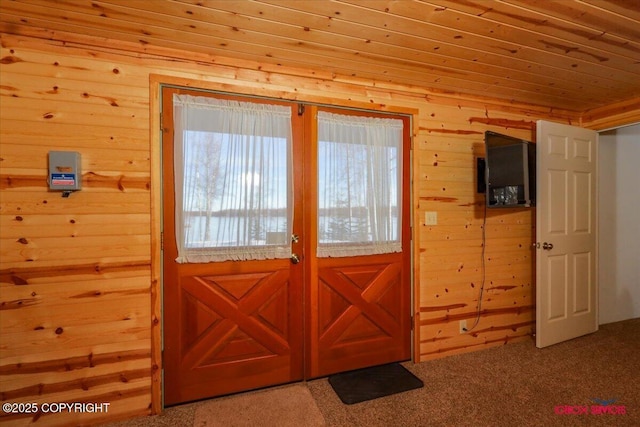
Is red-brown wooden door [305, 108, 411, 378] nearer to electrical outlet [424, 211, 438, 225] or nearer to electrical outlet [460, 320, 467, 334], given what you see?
electrical outlet [424, 211, 438, 225]

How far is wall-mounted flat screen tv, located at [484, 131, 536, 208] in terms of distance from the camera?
2.55 metres

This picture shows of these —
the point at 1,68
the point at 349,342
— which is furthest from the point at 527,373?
the point at 1,68

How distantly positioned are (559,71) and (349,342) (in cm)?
267

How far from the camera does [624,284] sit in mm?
3480

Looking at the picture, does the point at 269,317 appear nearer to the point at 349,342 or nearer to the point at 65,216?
the point at 349,342

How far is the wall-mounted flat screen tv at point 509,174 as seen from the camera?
100 inches

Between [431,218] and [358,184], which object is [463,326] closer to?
[431,218]

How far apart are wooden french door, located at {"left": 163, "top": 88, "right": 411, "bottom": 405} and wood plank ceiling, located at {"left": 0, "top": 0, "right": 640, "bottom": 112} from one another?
390 mm

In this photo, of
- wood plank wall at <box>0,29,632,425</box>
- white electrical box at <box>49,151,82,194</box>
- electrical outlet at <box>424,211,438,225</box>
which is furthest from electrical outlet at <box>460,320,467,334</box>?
white electrical box at <box>49,151,82,194</box>

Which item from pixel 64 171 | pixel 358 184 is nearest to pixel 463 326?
pixel 358 184

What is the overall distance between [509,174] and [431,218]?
0.81m

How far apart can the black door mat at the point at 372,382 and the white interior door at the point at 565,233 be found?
Answer: 56.1 inches

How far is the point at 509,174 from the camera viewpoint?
103 inches

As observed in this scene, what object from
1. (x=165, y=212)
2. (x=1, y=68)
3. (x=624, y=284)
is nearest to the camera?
(x=1, y=68)
